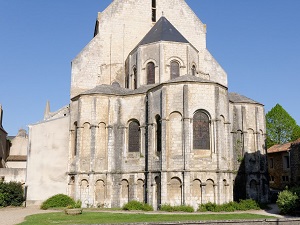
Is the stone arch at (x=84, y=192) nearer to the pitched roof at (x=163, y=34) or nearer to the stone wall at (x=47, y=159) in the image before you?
the stone wall at (x=47, y=159)

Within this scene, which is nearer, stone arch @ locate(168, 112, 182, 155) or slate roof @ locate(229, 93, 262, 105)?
stone arch @ locate(168, 112, 182, 155)

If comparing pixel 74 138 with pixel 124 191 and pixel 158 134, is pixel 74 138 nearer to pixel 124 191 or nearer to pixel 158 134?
pixel 124 191

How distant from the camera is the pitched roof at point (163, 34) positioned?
1214 inches

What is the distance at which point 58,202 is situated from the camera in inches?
992

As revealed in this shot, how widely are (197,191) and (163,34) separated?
1513 cm

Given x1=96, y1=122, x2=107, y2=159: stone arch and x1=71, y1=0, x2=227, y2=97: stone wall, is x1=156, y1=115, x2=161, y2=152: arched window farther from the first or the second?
x1=71, y1=0, x2=227, y2=97: stone wall

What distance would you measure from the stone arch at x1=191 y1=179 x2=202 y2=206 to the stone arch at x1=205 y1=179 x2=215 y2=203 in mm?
474

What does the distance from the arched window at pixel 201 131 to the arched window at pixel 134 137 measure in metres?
5.12

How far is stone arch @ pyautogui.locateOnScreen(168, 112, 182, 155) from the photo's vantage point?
23078mm

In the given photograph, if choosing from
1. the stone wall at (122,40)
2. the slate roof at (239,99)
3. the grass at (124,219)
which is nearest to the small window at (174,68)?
the slate roof at (239,99)

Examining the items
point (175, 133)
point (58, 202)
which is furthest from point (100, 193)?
point (175, 133)

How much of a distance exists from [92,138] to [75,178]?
328 centimetres

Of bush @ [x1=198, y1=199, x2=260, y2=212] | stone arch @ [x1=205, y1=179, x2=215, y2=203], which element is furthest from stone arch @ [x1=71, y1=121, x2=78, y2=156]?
bush @ [x1=198, y1=199, x2=260, y2=212]

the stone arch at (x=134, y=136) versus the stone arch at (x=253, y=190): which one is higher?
the stone arch at (x=134, y=136)
